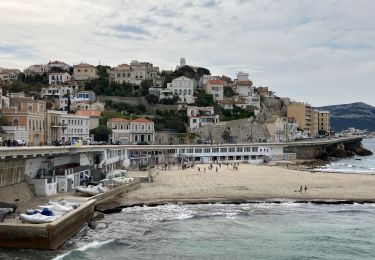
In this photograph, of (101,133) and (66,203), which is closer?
(66,203)

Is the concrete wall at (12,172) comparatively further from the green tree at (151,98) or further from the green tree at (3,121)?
the green tree at (151,98)

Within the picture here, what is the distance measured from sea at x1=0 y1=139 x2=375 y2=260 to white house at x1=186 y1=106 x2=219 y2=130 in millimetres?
64167

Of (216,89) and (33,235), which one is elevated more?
(216,89)

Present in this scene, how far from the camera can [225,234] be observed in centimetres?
2995

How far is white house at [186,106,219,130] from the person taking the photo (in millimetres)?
103625

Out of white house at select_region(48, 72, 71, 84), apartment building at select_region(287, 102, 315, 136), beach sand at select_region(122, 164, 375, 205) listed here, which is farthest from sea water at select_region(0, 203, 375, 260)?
apartment building at select_region(287, 102, 315, 136)

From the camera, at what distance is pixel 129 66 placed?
13100 cm

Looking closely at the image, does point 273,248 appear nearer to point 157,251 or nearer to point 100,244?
point 157,251

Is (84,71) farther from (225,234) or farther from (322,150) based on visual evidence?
(225,234)

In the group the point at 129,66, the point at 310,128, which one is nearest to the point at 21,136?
the point at 129,66

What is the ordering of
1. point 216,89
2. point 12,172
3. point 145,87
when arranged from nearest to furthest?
1. point 12,172
2. point 145,87
3. point 216,89

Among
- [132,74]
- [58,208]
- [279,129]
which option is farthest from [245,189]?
[132,74]

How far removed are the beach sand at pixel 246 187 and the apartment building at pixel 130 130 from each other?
→ 28.5 metres

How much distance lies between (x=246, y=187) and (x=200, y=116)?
57.3m
